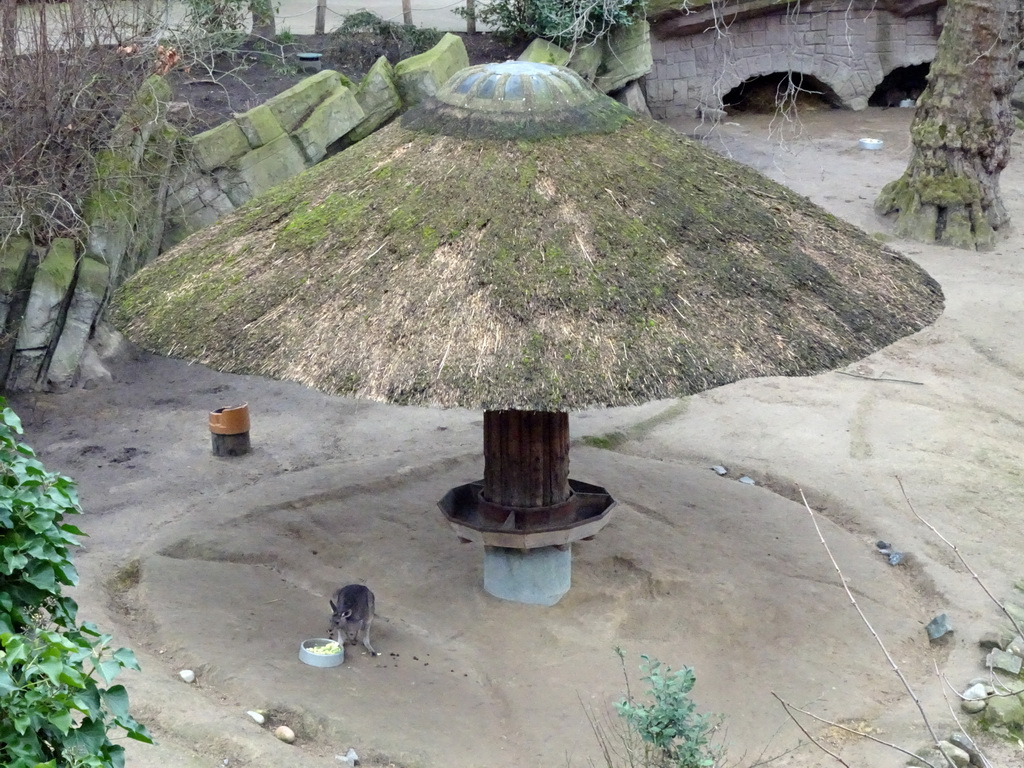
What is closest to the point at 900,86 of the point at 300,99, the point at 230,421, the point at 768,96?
the point at 768,96

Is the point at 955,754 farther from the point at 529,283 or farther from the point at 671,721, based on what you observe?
the point at 529,283

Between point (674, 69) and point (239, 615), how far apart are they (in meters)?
11.1

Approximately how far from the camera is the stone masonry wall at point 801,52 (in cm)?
1458

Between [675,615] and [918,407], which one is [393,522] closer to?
[675,615]

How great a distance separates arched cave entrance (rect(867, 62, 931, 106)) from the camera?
16.1 metres

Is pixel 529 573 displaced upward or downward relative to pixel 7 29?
downward

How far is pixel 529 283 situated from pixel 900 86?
1362 cm

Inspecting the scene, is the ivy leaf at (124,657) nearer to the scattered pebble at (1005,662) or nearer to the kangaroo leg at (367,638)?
the kangaroo leg at (367,638)

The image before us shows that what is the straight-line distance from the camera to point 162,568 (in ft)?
18.5

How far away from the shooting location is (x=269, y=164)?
371 inches

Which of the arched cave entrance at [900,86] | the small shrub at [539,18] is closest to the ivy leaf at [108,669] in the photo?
the small shrub at [539,18]

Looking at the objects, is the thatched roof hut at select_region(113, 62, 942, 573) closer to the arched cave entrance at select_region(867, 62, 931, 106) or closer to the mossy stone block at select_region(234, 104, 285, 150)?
the mossy stone block at select_region(234, 104, 285, 150)

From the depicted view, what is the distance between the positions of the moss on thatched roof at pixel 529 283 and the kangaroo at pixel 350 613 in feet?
3.53

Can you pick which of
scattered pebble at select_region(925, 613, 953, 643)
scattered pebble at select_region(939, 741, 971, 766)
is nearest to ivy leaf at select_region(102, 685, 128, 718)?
scattered pebble at select_region(939, 741, 971, 766)
